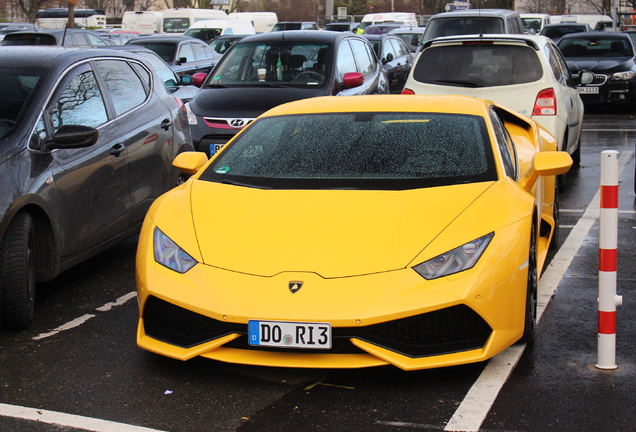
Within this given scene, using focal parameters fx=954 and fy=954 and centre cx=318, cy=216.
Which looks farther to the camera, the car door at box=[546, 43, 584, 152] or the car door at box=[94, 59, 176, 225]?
the car door at box=[546, 43, 584, 152]

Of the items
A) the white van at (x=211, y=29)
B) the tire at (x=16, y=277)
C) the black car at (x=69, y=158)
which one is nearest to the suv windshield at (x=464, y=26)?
the black car at (x=69, y=158)

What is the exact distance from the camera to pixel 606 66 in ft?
62.1

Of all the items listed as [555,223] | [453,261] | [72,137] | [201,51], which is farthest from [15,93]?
[201,51]

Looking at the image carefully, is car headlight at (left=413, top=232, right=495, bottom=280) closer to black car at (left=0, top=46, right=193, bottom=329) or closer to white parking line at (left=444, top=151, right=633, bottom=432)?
white parking line at (left=444, top=151, right=633, bottom=432)

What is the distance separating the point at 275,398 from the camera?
432cm

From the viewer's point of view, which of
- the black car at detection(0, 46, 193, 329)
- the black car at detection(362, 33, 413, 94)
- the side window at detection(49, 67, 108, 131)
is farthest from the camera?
the black car at detection(362, 33, 413, 94)

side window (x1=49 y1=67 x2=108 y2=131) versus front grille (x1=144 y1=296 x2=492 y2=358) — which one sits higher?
side window (x1=49 y1=67 x2=108 y2=131)

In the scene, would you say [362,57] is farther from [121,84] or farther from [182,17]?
[182,17]

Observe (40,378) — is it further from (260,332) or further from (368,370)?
(368,370)

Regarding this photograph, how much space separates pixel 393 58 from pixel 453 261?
54.9 ft

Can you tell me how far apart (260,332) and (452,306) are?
0.88m

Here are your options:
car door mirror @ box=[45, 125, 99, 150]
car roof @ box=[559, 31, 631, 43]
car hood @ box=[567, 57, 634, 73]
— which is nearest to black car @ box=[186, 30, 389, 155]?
car door mirror @ box=[45, 125, 99, 150]

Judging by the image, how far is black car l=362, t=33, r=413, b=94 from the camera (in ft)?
64.9

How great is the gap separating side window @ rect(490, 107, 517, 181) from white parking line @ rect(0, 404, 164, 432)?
2.54 m
